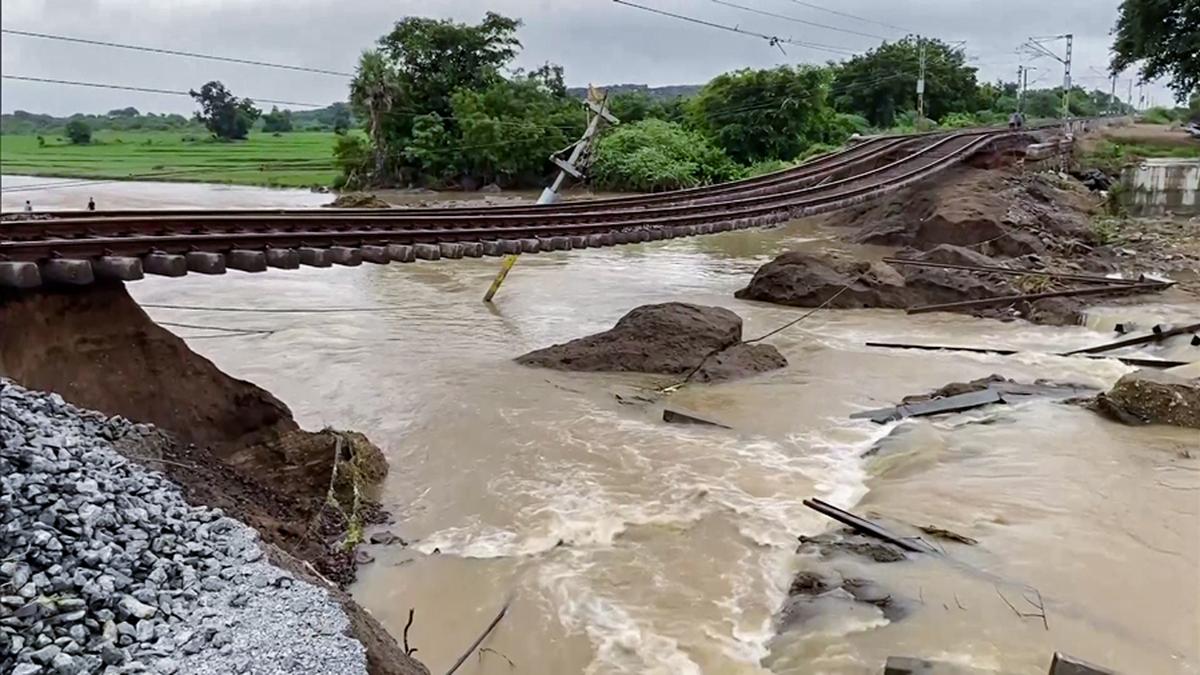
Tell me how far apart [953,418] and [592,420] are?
13.1 ft

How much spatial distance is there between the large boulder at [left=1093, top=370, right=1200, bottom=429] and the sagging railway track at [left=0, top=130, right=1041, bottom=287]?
7004mm

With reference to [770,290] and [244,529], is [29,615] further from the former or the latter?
[770,290]

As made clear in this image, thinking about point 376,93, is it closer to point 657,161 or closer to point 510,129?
point 510,129

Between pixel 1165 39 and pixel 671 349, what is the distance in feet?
84.3

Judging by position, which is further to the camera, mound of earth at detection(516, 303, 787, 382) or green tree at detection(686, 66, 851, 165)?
green tree at detection(686, 66, 851, 165)

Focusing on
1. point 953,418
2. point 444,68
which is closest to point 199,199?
point 444,68

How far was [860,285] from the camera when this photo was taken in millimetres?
17062

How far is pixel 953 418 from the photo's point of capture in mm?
10133

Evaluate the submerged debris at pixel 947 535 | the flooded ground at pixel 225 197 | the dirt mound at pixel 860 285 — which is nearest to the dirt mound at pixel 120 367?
the submerged debris at pixel 947 535

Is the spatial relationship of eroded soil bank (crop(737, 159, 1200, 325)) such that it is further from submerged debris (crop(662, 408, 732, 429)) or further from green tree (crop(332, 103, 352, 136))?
green tree (crop(332, 103, 352, 136))

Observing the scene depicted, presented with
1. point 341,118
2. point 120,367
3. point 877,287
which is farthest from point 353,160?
point 120,367

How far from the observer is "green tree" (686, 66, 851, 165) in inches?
1587

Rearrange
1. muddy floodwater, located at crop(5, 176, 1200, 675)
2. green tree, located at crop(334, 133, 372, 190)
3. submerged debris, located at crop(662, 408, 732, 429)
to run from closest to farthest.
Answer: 1. muddy floodwater, located at crop(5, 176, 1200, 675)
2. submerged debris, located at crop(662, 408, 732, 429)
3. green tree, located at crop(334, 133, 372, 190)

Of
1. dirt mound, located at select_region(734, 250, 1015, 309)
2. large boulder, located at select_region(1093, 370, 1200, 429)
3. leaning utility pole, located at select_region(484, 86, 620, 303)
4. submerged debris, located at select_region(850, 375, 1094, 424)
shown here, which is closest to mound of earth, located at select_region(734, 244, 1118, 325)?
dirt mound, located at select_region(734, 250, 1015, 309)
